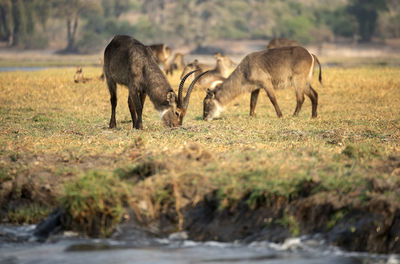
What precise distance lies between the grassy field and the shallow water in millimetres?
276

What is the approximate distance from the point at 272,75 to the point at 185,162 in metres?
5.46

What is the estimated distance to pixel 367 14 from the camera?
55719 mm

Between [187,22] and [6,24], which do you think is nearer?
[6,24]

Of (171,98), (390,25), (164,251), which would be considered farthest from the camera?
(390,25)

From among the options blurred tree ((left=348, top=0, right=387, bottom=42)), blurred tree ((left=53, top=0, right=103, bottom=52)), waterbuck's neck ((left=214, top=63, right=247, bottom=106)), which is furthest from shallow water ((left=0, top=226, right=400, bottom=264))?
blurred tree ((left=348, top=0, right=387, bottom=42))

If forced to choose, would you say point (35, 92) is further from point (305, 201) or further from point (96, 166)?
point (305, 201)

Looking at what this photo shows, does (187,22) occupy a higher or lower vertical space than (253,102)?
lower

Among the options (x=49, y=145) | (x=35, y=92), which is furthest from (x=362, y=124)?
(x=35, y=92)

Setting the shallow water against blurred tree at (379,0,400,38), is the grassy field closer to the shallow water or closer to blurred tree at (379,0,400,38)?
the shallow water

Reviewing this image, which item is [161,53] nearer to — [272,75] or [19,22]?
[272,75]

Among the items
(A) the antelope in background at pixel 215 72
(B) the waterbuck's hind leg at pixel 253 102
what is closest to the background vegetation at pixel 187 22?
(A) the antelope in background at pixel 215 72

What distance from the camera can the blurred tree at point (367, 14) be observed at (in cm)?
5488

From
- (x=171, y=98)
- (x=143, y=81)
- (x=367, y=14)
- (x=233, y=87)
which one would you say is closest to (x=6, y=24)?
(x=367, y=14)

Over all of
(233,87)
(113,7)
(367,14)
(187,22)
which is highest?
(233,87)
